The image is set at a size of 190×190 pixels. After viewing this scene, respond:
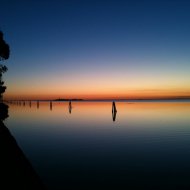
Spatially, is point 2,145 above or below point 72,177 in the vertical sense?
above

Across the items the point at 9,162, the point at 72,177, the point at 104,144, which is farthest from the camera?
the point at 104,144

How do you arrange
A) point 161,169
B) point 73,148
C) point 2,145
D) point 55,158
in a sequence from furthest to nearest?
point 73,148 → point 55,158 → point 161,169 → point 2,145

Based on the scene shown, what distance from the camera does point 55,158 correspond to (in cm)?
1591

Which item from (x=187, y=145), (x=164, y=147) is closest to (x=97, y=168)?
(x=164, y=147)

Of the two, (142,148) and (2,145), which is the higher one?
(2,145)

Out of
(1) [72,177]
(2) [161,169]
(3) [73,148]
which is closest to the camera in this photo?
(1) [72,177]

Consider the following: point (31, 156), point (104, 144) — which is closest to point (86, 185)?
point (31, 156)

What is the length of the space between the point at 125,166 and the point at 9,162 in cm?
793

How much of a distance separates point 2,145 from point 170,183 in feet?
28.4

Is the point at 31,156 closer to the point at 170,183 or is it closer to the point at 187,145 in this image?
the point at 170,183

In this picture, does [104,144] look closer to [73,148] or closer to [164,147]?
[73,148]

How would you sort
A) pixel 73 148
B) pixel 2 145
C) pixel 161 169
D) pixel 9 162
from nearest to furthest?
pixel 9 162 < pixel 2 145 < pixel 161 169 < pixel 73 148

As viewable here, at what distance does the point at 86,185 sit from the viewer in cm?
1093

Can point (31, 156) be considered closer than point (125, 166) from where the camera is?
No
